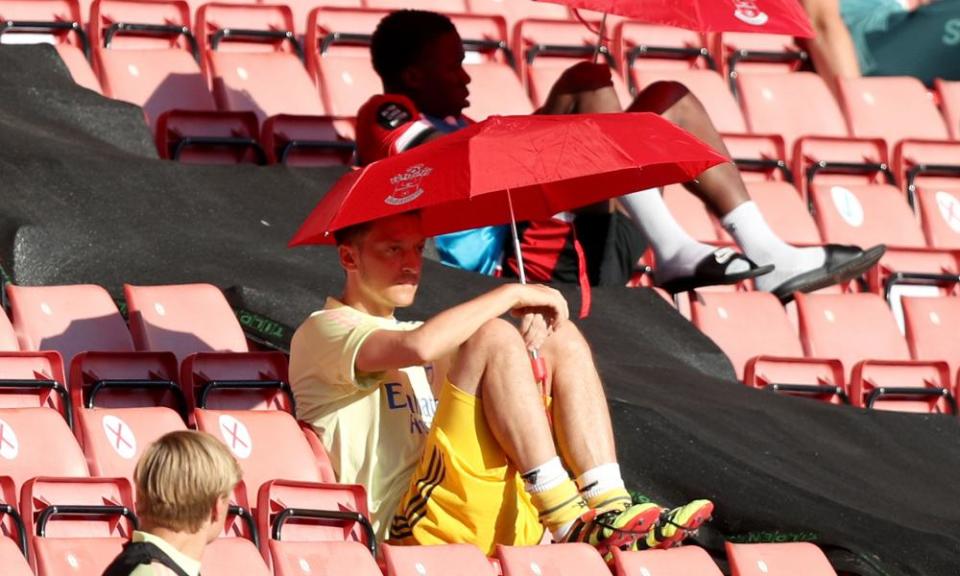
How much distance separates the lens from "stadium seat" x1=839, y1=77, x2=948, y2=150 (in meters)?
7.78

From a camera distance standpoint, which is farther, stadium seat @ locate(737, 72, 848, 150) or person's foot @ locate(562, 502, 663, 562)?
stadium seat @ locate(737, 72, 848, 150)

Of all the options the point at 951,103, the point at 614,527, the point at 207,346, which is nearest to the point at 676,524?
the point at 614,527

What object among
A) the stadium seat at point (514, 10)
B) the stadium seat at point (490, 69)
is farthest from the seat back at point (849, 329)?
the stadium seat at point (514, 10)

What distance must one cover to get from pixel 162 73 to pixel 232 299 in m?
1.53

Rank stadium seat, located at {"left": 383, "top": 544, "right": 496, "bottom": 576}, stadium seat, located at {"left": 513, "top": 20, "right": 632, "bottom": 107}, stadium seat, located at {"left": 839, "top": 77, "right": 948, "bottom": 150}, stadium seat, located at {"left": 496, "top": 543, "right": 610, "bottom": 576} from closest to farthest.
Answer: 1. stadium seat, located at {"left": 383, "top": 544, "right": 496, "bottom": 576}
2. stadium seat, located at {"left": 496, "top": 543, "right": 610, "bottom": 576}
3. stadium seat, located at {"left": 513, "top": 20, "right": 632, "bottom": 107}
4. stadium seat, located at {"left": 839, "top": 77, "right": 948, "bottom": 150}

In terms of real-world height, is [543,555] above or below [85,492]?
below

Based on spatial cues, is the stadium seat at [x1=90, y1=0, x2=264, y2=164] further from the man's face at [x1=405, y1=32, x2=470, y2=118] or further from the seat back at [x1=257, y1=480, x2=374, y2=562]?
the seat back at [x1=257, y1=480, x2=374, y2=562]

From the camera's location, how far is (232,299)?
16.6 ft

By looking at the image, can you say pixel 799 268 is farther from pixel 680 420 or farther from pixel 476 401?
pixel 476 401

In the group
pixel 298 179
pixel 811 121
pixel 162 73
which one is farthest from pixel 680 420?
pixel 811 121

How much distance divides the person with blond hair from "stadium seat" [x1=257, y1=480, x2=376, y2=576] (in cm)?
107

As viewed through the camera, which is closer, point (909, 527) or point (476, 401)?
point (476, 401)

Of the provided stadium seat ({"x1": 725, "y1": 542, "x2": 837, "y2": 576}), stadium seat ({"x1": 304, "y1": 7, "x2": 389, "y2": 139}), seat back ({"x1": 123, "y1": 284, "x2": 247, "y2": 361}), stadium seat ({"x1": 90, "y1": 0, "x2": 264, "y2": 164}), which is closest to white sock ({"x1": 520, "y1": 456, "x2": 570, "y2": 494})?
stadium seat ({"x1": 725, "y1": 542, "x2": 837, "y2": 576})

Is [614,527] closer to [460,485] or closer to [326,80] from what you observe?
[460,485]
